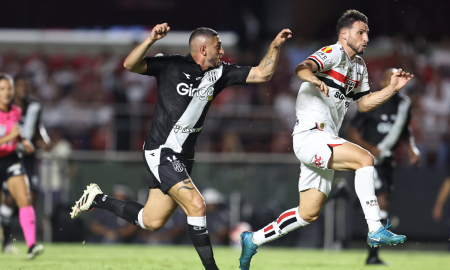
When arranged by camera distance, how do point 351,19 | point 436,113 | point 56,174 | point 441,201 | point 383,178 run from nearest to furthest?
point 351,19, point 383,178, point 441,201, point 56,174, point 436,113

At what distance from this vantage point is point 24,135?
1034 centimetres

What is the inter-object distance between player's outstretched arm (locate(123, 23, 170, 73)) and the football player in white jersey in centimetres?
141

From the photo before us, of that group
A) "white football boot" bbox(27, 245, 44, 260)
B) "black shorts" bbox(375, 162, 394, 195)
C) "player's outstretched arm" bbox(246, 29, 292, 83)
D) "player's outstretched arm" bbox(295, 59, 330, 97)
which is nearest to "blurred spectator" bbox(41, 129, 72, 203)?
"white football boot" bbox(27, 245, 44, 260)

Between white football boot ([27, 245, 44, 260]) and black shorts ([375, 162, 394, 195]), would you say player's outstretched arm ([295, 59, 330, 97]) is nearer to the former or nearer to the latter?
black shorts ([375, 162, 394, 195])

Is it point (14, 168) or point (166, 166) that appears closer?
point (166, 166)

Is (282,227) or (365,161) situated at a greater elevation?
(365,161)

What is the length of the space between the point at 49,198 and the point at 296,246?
497 cm

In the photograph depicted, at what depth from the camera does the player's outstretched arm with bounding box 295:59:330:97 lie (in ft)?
20.4

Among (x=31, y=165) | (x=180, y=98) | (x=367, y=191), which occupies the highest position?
(x=180, y=98)

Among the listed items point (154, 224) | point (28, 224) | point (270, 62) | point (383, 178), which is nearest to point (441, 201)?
point (383, 178)

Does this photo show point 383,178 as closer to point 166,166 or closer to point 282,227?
point 282,227

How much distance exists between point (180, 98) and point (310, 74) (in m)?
1.38

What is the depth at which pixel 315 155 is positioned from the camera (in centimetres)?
670

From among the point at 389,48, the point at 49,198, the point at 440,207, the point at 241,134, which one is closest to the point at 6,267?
the point at 49,198
